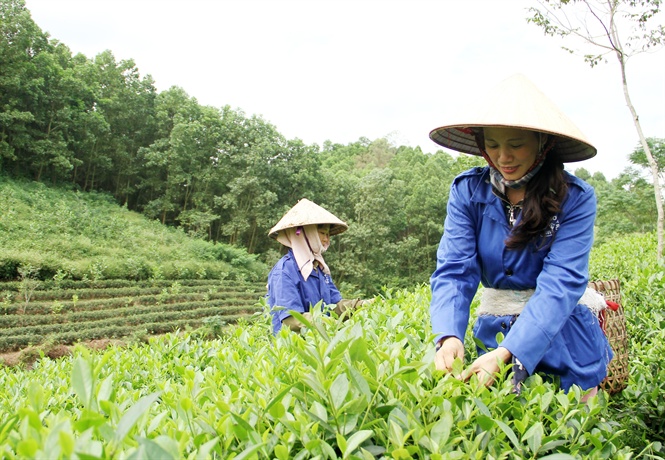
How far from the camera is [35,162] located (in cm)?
2402

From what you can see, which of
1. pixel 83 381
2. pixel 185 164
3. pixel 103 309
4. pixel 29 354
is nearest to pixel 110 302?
pixel 103 309

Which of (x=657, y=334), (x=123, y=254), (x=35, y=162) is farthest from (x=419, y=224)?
(x=657, y=334)

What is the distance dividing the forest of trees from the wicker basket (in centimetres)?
2154

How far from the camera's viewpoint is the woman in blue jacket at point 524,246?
51.4 inches

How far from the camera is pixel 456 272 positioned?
4.91ft

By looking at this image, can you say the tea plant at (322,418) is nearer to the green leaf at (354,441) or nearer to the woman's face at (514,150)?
the green leaf at (354,441)

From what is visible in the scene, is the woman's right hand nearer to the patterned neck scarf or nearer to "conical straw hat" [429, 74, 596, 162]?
the patterned neck scarf

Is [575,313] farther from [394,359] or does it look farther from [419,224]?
[419,224]

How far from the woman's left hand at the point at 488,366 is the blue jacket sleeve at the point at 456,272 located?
17 centimetres

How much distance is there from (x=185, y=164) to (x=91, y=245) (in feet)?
33.5

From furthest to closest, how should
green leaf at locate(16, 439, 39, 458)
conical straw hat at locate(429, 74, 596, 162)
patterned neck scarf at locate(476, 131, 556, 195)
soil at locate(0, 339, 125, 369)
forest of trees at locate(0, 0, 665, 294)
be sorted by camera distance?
→ forest of trees at locate(0, 0, 665, 294)
soil at locate(0, 339, 125, 369)
patterned neck scarf at locate(476, 131, 556, 195)
conical straw hat at locate(429, 74, 596, 162)
green leaf at locate(16, 439, 39, 458)

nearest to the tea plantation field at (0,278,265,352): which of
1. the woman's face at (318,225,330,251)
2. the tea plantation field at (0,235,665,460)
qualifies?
the woman's face at (318,225,330,251)

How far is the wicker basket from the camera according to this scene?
161 centimetres

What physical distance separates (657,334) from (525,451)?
5.82 ft
